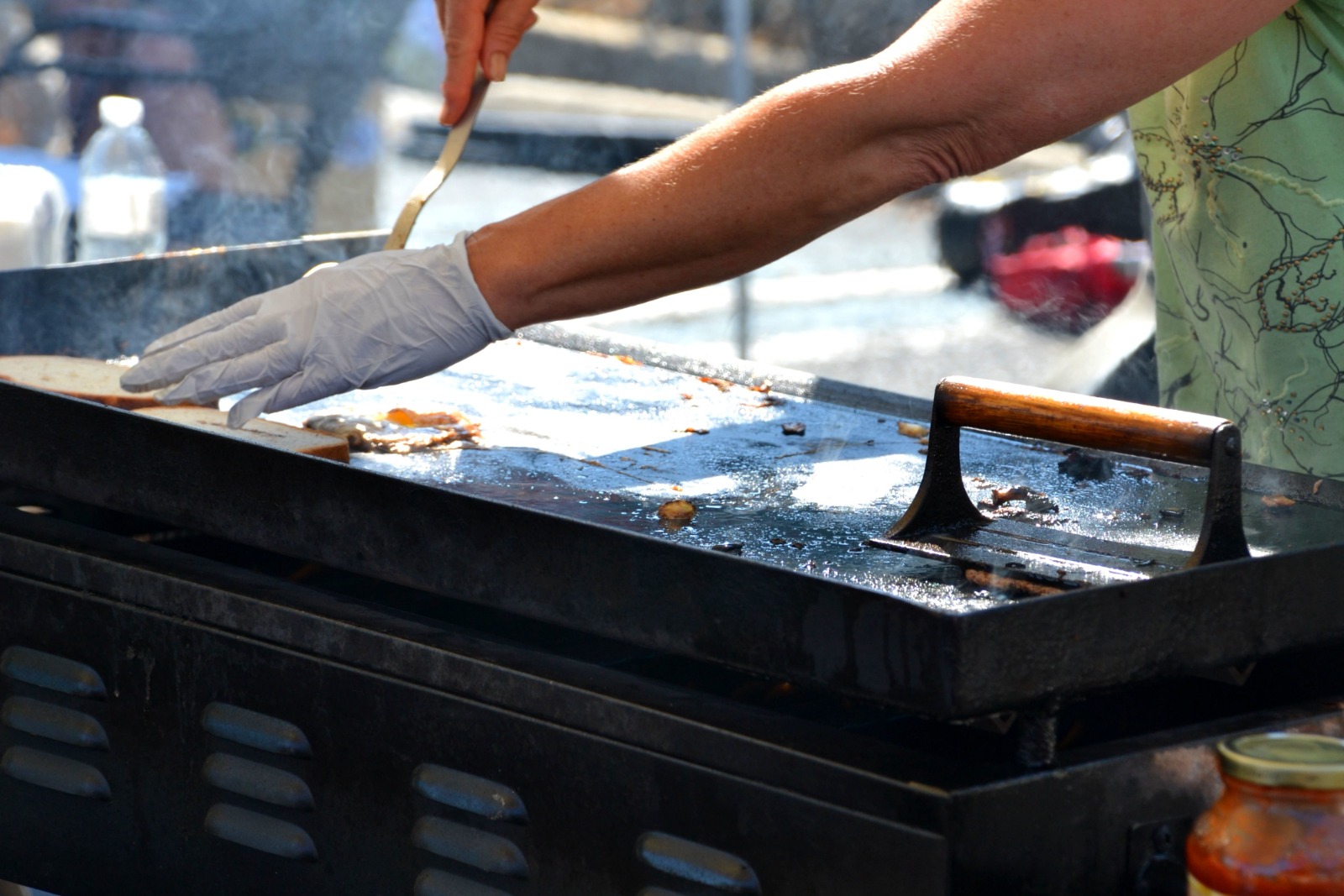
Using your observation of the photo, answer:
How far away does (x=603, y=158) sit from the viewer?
704 cm

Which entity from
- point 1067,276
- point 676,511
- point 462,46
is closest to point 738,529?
point 676,511

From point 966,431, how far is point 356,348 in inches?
28.8

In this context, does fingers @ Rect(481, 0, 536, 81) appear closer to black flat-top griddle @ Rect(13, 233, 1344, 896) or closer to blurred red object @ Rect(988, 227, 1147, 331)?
black flat-top griddle @ Rect(13, 233, 1344, 896)

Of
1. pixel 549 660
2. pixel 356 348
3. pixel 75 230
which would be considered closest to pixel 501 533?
pixel 549 660

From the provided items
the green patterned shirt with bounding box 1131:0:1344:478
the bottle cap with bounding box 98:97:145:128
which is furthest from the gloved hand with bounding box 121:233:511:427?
the bottle cap with bounding box 98:97:145:128

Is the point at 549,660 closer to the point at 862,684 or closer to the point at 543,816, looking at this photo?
the point at 543,816

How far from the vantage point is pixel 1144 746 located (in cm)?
100

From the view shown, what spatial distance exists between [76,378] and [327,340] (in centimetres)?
41

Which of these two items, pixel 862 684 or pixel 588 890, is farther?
pixel 588 890

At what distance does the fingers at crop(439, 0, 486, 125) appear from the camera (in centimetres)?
204

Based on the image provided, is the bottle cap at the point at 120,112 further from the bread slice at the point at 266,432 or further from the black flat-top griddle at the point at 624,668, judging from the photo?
the black flat-top griddle at the point at 624,668

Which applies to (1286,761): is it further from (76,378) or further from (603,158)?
(603,158)

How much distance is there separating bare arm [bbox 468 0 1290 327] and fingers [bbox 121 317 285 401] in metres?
0.27

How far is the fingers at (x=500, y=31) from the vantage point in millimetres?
2061
